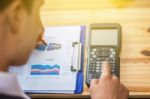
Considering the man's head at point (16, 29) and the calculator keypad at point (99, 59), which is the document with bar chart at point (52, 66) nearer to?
the calculator keypad at point (99, 59)

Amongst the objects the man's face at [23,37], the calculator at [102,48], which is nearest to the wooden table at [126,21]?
the calculator at [102,48]

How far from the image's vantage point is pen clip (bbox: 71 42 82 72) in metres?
1.16

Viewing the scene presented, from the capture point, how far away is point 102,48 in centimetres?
117

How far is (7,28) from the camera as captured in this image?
731mm

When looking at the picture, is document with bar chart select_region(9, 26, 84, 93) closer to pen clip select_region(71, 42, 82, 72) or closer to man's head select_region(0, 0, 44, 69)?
pen clip select_region(71, 42, 82, 72)

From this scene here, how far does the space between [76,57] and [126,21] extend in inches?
8.0

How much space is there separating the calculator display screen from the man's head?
16.1 inches

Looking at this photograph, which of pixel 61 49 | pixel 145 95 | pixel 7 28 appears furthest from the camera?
pixel 61 49

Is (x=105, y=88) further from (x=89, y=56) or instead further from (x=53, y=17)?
(x=53, y=17)

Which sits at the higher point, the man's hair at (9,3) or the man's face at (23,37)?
the man's hair at (9,3)

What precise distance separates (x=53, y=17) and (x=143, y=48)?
324 millimetres

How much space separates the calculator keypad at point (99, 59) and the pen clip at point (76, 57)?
0.04m

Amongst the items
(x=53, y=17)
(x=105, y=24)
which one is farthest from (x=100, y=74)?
(x=53, y=17)

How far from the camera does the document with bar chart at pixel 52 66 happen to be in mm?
1131
